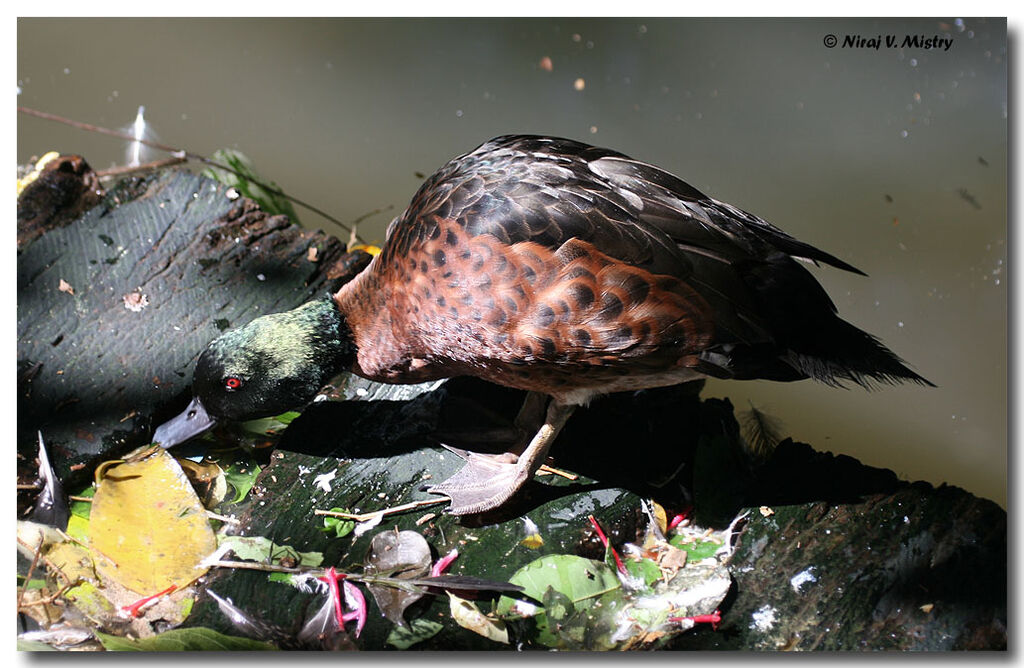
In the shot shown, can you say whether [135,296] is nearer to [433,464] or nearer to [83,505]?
[83,505]

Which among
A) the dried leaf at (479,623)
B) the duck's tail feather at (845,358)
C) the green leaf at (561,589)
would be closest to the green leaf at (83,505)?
the dried leaf at (479,623)

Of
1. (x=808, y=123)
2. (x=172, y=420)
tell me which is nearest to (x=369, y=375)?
(x=172, y=420)

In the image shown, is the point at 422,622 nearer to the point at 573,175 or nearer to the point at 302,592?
the point at 302,592

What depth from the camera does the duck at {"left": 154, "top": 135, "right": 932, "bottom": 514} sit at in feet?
7.30

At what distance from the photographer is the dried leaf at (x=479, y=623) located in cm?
236

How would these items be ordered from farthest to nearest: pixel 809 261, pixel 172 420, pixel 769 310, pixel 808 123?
pixel 808 123 < pixel 172 420 < pixel 809 261 < pixel 769 310

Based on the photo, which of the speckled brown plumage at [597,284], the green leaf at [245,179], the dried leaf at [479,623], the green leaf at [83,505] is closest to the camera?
the speckled brown plumage at [597,284]

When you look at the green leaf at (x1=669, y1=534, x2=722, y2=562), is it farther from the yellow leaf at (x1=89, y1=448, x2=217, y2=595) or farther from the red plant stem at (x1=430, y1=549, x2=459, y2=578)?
the yellow leaf at (x1=89, y1=448, x2=217, y2=595)

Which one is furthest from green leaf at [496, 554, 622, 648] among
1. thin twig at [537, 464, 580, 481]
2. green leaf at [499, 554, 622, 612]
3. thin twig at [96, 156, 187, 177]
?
thin twig at [96, 156, 187, 177]

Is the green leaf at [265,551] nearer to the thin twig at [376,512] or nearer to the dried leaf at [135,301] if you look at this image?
the thin twig at [376,512]

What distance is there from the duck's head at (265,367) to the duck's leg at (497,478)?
53 centimetres

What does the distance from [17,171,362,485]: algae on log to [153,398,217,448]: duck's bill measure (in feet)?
0.36

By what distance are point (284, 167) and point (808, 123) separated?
211 centimetres

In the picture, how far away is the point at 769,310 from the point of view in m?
2.34
